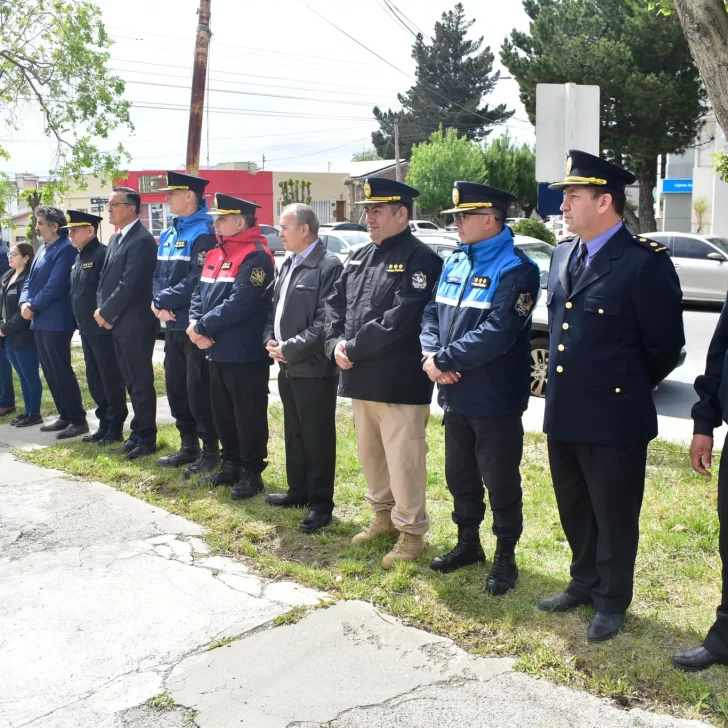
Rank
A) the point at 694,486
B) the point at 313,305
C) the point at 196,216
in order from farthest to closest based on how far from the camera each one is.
→ 1. the point at 196,216
2. the point at 694,486
3. the point at 313,305

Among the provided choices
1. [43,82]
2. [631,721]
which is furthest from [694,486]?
[43,82]

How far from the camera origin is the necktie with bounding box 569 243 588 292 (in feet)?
12.8

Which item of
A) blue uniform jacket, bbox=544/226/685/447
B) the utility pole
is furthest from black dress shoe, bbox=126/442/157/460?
the utility pole

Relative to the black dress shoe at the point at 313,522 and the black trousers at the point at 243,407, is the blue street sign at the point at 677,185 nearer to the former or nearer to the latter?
the black trousers at the point at 243,407

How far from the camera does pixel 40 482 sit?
6.83m

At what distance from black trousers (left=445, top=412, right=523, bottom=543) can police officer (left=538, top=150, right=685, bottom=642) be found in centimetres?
38

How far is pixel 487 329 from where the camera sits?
418cm

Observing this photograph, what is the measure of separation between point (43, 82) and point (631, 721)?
14.5 metres

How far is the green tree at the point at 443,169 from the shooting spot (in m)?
52.8

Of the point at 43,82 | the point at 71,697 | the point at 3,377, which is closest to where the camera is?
the point at 71,697

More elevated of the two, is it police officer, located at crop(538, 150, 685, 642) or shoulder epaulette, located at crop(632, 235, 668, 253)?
shoulder epaulette, located at crop(632, 235, 668, 253)

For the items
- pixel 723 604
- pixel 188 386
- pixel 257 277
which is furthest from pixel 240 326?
pixel 723 604

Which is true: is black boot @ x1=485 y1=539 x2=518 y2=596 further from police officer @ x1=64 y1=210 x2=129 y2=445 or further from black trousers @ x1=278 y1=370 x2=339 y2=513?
police officer @ x1=64 y1=210 x2=129 y2=445

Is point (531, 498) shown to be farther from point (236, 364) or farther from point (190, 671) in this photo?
point (190, 671)
